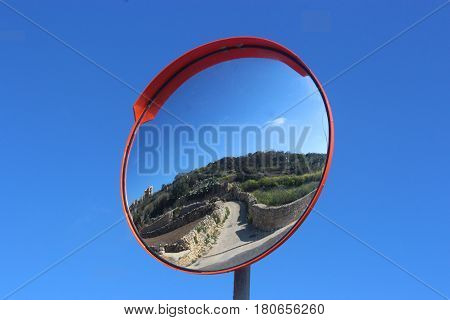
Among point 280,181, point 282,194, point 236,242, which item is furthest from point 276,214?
point 236,242

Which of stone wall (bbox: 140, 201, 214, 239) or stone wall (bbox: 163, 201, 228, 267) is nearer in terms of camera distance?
stone wall (bbox: 163, 201, 228, 267)

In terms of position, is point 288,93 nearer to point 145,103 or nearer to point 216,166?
point 216,166

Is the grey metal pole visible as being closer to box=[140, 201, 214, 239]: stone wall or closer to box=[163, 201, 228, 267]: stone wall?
box=[163, 201, 228, 267]: stone wall

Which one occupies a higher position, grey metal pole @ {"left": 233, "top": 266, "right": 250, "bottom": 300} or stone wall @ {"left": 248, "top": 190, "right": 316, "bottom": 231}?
stone wall @ {"left": 248, "top": 190, "right": 316, "bottom": 231}

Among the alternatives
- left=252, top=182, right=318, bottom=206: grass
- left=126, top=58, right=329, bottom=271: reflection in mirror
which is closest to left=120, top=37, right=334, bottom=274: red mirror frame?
left=126, top=58, right=329, bottom=271: reflection in mirror

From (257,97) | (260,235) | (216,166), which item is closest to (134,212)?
(216,166)

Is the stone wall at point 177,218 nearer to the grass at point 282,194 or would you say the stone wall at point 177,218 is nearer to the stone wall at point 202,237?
the stone wall at point 202,237
